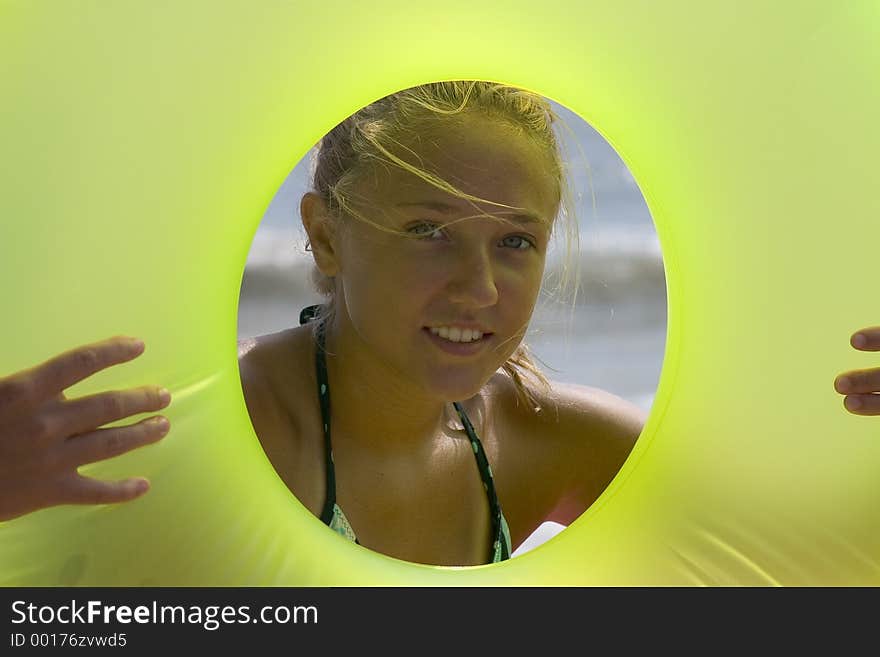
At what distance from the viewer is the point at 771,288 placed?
142 centimetres

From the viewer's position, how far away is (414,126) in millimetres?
1766

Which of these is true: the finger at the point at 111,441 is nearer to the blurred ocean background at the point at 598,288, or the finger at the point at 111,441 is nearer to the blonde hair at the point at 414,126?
the blonde hair at the point at 414,126

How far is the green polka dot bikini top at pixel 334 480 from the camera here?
70.9 inches

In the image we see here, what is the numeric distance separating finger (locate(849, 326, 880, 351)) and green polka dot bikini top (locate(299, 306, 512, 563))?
770 millimetres

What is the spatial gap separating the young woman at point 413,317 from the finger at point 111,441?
0.50 metres

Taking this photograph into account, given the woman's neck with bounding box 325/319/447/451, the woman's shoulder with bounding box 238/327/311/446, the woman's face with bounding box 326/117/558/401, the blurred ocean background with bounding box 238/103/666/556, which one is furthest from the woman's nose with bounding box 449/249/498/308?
the blurred ocean background with bounding box 238/103/666/556

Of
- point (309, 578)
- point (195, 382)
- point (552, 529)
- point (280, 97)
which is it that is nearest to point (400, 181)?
point (280, 97)

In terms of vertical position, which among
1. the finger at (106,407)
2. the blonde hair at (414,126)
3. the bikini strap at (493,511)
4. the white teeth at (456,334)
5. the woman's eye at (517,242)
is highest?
the blonde hair at (414,126)

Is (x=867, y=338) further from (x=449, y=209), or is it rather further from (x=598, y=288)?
(x=598, y=288)

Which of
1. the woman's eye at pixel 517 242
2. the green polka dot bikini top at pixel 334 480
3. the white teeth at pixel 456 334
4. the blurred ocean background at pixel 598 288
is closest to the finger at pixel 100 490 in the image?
the green polka dot bikini top at pixel 334 480

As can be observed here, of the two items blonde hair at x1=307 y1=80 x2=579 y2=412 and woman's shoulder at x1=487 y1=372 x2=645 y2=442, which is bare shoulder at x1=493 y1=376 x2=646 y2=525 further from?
blonde hair at x1=307 y1=80 x2=579 y2=412

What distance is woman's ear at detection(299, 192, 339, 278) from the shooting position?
72.3 inches

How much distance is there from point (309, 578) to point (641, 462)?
48cm

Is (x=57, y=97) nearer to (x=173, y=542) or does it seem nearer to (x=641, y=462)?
(x=173, y=542)
